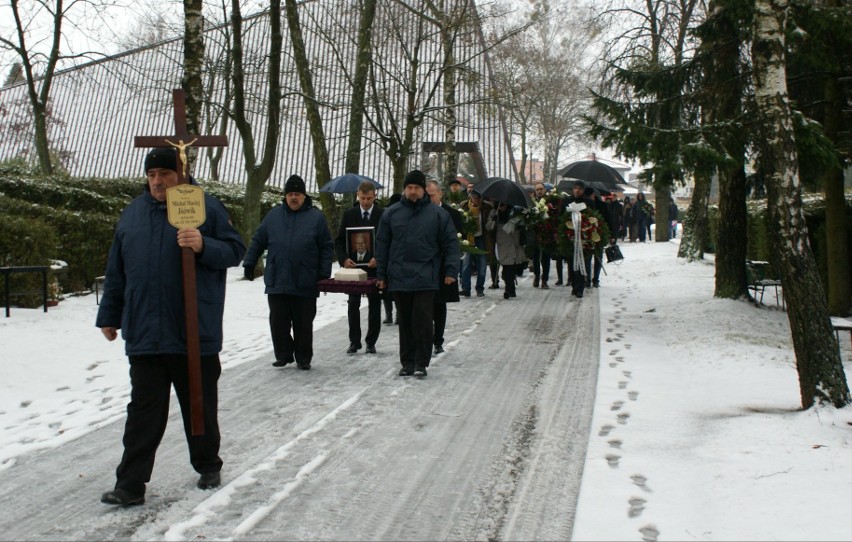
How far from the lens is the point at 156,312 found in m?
5.49

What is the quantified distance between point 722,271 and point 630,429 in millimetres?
8658

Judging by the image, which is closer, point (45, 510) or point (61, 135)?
point (45, 510)

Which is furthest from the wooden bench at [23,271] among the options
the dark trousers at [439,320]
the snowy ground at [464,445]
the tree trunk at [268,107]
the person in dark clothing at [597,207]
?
the person in dark clothing at [597,207]

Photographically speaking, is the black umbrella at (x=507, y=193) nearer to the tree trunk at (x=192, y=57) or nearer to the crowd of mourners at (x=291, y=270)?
the crowd of mourners at (x=291, y=270)

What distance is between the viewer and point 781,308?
15.2 meters

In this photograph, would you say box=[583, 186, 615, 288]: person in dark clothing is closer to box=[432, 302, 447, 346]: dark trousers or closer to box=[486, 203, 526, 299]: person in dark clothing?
box=[486, 203, 526, 299]: person in dark clothing

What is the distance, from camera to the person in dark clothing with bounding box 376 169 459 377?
382 inches

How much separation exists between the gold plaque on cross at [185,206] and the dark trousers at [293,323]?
184 inches

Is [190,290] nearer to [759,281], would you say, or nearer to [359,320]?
[359,320]

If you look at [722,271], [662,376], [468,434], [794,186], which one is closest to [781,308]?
[722,271]

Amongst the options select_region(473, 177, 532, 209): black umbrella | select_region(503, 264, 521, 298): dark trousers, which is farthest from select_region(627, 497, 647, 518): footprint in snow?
select_region(503, 264, 521, 298): dark trousers

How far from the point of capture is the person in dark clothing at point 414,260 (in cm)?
971

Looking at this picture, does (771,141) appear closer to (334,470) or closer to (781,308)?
(334,470)

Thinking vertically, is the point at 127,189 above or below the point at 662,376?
above
